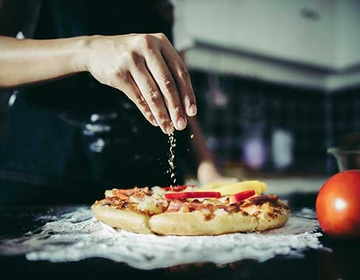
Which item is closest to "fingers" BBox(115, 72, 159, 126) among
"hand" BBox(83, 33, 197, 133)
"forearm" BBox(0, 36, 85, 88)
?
"hand" BBox(83, 33, 197, 133)

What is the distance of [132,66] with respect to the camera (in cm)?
71

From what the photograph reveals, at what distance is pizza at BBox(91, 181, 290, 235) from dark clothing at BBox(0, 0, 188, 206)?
37 cm

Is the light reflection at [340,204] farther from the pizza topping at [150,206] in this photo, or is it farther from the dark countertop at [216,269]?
the pizza topping at [150,206]

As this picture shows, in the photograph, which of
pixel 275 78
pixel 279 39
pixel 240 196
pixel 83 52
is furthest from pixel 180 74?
pixel 275 78

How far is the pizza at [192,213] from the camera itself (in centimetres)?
72

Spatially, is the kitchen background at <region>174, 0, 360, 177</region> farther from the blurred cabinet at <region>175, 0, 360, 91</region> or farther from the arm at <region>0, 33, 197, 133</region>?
the arm at <region>0, 33, 197, 133</region>

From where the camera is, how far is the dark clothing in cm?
127

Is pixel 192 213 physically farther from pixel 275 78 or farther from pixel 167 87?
pixel 275 78

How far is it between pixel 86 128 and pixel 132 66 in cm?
61

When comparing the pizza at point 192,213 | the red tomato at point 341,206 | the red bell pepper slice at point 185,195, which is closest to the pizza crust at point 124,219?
the pizza at point 192,213

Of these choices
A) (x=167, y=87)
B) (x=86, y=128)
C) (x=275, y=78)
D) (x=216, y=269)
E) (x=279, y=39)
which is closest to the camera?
(x=216, y=269)

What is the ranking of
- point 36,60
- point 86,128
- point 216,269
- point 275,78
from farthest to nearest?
point 275,78 < point 86,128 < point 36,60 < point 216,269

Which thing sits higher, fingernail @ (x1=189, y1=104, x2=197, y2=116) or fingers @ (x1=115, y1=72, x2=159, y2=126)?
fingers @ (x1=115, y1=72, x2=159, y2=126)

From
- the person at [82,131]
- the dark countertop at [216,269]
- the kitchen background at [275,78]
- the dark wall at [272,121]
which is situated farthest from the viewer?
the dark wall at [272,121]
